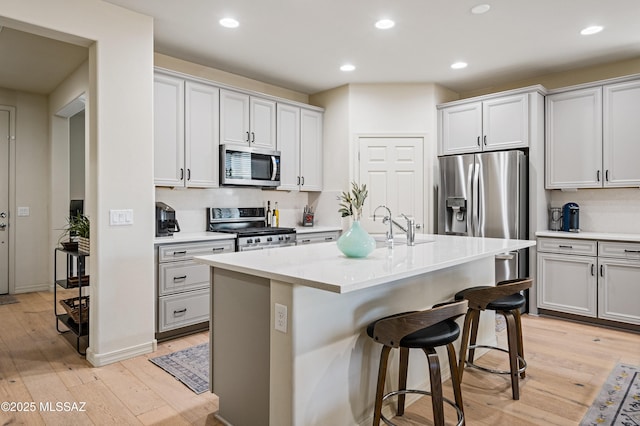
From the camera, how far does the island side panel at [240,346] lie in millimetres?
1938

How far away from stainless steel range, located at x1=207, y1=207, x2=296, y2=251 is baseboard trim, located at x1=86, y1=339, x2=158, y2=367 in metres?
1.15

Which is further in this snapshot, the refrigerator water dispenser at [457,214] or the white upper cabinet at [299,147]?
the white upper cabinet at [299,147]

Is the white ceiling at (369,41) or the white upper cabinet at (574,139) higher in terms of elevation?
the white ceiling at (369,41)

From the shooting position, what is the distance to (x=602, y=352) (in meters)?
3.27

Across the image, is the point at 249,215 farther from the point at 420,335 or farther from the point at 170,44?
the point at 420,335

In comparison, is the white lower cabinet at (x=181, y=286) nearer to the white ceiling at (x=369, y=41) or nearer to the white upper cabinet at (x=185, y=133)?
the white upper cabinet at (x=185, y=133)

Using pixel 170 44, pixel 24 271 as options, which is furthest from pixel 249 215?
pixel 24 271

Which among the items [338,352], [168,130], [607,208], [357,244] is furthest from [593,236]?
[168,130]

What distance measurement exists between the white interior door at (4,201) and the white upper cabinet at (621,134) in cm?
696

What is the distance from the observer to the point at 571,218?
4.38 metres

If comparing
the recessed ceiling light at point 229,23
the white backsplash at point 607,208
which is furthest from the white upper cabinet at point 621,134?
the recessed ceiling light at point 229,23

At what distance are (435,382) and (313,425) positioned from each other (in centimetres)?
60

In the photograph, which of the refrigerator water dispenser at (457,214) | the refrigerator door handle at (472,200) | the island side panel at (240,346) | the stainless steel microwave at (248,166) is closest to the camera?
the island side panel at (240,346)

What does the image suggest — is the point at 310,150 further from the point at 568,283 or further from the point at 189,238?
the point at 568,283
